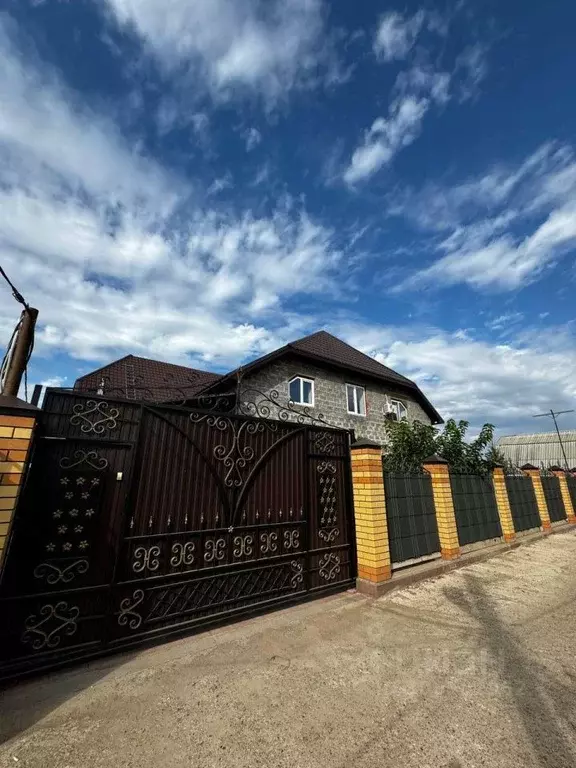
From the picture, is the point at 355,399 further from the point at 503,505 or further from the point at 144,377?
the point at 144,377

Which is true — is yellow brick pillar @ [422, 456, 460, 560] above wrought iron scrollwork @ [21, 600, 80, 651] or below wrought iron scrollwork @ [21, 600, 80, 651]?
above

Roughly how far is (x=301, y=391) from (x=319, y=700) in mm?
9025

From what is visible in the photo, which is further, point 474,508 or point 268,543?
point 474,508

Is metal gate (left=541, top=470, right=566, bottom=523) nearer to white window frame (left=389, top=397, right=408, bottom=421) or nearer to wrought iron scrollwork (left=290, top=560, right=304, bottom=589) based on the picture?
white window frame (left=389, top=397, right=408, bottom=421)

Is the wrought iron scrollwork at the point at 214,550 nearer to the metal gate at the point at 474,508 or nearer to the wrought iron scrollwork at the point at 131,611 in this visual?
the wrought iron scrollwork at the point at 131,611

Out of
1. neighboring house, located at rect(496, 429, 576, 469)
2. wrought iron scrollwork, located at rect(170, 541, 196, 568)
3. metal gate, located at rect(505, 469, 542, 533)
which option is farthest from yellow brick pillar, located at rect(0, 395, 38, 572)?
neighboring house, located at rect(496, 429, 576, 469)

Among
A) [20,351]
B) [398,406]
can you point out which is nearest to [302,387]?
[398,406]

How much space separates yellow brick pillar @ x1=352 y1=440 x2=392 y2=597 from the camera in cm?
419

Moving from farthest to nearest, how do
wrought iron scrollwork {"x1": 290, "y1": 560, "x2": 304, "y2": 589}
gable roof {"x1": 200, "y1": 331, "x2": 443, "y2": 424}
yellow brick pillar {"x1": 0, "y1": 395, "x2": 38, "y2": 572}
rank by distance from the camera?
1. gable roof {"x1": 200, "y1": 331, "x2": 443, "y2": 424}
2. wrought iron scrollwork {"x1": 290, "y1": 560, "x2": 304, "y2": 589}
3. yellow brick pillar {"x1": 0, "y1": 395, "x2": 38, "y2": 572}

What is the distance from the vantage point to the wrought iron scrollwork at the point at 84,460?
8.82 ft

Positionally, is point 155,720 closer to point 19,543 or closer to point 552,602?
point 19,543

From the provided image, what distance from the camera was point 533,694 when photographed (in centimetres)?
224

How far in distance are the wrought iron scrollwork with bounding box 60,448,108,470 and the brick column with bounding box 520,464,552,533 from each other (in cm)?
1090

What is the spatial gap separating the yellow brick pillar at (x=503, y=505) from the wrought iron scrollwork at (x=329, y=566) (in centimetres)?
515
